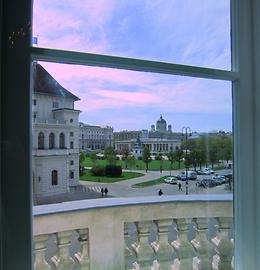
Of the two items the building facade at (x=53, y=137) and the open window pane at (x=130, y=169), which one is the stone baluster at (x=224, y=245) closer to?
the open window pane at (x=130, y=169)

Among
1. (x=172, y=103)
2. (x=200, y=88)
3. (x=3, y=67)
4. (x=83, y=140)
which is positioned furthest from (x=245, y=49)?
(x=3, y=67)

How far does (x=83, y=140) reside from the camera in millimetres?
1061

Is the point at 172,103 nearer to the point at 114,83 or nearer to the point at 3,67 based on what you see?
the point at 114,83

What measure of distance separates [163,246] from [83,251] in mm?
345

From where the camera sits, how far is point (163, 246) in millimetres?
1236

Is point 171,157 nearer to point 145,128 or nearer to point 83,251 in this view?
point 145,128

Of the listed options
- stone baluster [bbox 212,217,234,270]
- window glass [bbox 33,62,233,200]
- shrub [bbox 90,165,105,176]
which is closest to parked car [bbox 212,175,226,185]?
window glass [bbox 33,62,233,200]

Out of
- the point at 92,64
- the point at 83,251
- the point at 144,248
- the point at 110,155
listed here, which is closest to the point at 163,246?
the point at 144,248

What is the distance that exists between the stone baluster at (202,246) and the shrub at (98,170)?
46 cm

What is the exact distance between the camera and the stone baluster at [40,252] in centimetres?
94

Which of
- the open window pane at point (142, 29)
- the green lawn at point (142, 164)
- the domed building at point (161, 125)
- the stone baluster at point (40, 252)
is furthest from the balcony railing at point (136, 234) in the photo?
the open window pane at point (142, 29)

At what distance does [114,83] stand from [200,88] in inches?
14.5

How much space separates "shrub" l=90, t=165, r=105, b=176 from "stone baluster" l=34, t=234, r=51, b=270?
257mm

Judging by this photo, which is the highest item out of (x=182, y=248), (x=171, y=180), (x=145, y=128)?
(x=145, y=128)
